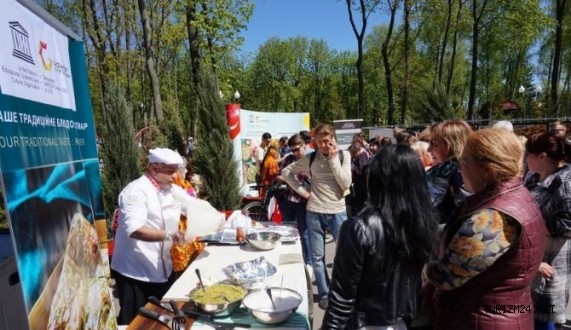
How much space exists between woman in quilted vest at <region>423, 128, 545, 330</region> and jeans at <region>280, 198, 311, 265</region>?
3090 millimetres

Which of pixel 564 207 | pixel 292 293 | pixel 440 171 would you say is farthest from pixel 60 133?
pixel 564 207

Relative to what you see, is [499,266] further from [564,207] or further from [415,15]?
[415,15]

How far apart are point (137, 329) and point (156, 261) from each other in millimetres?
1062

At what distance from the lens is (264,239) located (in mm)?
3389

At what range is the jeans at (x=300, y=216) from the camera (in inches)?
196

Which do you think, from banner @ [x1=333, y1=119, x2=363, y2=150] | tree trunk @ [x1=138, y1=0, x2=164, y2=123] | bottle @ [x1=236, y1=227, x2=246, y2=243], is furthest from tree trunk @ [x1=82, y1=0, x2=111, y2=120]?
bottle @ [x1=236, y1=227, x2=246, y2=243]

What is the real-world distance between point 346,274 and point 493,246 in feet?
2.17

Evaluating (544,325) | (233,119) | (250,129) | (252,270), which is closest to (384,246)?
(252,270)

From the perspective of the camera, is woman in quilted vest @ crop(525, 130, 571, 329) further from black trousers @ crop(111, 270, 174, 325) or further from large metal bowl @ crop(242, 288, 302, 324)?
black trousers @ crop(111, 270, 174, 325)

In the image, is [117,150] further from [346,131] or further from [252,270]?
[346,131]

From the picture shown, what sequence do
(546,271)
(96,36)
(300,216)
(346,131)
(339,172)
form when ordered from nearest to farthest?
(546,271), (339,172), (300,216), (346,131), (96,36)

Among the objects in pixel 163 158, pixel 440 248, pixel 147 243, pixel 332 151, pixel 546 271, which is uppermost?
pixel 163 158

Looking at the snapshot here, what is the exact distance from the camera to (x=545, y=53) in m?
37.4

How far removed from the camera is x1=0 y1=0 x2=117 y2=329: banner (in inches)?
48.2
